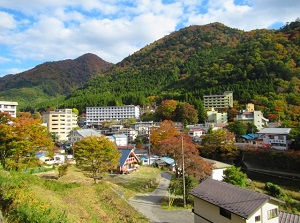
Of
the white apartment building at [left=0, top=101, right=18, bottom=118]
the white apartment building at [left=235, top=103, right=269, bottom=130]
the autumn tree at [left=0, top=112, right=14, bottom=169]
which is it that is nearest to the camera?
the autumn tree at [left=0, top=112, right=14, bottom=169]

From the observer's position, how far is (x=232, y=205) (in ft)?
36.2

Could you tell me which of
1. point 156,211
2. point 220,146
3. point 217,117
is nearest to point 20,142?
point 156,211

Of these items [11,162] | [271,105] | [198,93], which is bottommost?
[11,162]

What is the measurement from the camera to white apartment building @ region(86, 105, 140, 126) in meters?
75.7

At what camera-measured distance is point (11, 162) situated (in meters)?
16.1

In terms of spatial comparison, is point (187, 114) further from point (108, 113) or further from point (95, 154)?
point (95, 154)

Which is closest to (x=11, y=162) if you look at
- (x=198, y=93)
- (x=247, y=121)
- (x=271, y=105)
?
(x=247, y=121)

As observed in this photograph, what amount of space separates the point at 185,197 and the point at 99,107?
207 feet

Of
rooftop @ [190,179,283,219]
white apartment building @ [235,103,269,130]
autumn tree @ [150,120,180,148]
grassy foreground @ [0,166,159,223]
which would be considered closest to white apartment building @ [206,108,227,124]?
white apartment building @ [235,103,269,130]

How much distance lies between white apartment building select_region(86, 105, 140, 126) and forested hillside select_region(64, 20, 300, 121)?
3.84 meters

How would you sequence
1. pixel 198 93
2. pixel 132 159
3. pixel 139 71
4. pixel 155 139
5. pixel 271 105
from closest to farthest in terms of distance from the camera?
pixel 132 159 < pixel 155 139 < pixel 271 105 < pixel 198 93 < pixel 139 71

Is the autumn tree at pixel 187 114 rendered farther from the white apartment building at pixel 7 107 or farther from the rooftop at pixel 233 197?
the rooftop at pixel 233 197

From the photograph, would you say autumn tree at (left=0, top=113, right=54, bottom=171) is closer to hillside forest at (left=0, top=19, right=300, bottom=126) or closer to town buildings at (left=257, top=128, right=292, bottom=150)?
town buildings at (left=257, top=128, right=292, bottom=150)

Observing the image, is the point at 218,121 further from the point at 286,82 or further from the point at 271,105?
the point at 286,82
